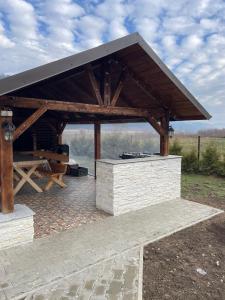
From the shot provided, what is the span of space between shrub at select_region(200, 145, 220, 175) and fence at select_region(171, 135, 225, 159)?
181 millimetres

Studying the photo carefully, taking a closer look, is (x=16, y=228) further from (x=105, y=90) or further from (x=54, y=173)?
(x=54, y=173)

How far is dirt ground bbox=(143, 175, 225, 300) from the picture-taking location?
297 cm

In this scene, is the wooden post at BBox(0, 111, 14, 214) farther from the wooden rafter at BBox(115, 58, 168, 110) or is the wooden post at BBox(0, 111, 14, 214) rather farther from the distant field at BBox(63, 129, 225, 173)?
the distant field at BBox(63, 129, 225, 173)

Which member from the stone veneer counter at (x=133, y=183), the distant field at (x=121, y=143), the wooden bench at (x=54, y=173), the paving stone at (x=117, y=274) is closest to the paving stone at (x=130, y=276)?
the paving stone at (x=117, y=274)

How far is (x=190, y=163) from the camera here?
36.7 ft

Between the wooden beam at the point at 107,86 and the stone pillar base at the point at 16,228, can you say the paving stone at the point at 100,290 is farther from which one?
the wooden beam at the point at 107,86

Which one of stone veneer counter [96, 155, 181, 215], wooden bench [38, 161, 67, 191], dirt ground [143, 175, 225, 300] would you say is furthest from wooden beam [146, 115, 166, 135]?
wooden bench [38, 161, 67, 191]

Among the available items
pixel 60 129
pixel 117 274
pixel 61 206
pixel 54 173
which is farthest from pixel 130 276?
pixel 60 129

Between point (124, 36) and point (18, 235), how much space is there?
13.1 ft

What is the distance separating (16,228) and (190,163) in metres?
9.00

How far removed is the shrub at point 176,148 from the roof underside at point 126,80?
493 centimetres

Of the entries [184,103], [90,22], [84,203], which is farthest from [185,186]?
[90,22]

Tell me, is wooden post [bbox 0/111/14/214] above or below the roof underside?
below

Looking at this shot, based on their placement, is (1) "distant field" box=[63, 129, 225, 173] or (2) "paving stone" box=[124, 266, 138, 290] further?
(1) "distant field" box=[63, 129, 225, 173]
